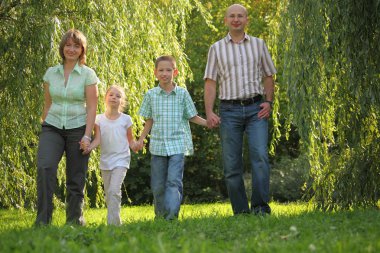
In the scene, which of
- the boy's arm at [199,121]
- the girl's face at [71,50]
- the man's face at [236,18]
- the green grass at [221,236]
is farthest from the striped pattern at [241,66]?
the green grass at [221,236]

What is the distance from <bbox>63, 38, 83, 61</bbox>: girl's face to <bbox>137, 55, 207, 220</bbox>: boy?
2.60ft

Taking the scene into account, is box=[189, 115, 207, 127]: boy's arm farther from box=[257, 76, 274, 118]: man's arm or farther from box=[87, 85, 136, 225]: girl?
box=[87, 85, 136, 225]: girl

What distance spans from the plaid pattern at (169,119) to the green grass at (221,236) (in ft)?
3.60

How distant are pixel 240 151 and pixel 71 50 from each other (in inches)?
70.7

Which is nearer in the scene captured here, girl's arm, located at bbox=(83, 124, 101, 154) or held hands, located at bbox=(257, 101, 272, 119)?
girl's arm, located at bbox=(83, 124, 101, 154)

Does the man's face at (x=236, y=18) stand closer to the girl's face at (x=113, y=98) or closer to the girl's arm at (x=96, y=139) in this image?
the girl's face at (x=113, y=98)

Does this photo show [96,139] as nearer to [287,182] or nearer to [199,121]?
[199,121]

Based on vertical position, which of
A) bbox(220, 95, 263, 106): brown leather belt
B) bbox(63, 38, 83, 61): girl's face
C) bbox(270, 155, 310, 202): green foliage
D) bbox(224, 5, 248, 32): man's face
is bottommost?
bbox(270, 155, 310, 202): green foliage

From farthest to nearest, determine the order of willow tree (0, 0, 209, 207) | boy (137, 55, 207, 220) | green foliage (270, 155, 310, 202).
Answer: green foliage (270, 155, 310, 202) < willow tree (0, 0, 209, 207) < boy (137, 55, 207, 220)

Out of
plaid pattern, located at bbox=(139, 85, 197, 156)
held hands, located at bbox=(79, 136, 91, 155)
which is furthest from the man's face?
held hands, located at bbox=(79, 136, 91, 155)

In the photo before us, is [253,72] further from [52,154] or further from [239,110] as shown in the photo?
[52,154]

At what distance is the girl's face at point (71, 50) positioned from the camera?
6020 mm

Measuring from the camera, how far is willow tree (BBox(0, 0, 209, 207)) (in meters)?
7.59

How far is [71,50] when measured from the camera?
6020 millimetres
